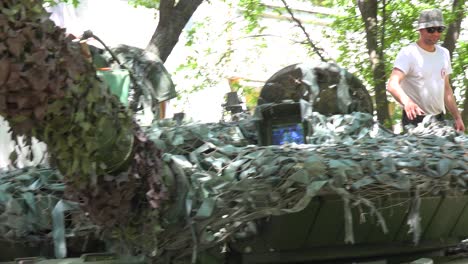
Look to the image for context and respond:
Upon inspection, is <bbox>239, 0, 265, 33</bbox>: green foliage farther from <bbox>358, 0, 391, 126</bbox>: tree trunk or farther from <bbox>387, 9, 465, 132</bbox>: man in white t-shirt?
<bbox>387, 9, 465, 132</bbox>: man in white t-shirt

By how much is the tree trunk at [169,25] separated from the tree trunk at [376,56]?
7.52ft

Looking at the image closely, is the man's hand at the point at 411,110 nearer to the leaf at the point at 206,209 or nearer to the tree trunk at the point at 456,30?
the leaf at the point at 206,209

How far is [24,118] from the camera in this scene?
111 inches

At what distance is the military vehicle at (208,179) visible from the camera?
2.85 meters

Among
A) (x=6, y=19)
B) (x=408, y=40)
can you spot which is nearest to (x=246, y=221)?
(x=6, y=19)

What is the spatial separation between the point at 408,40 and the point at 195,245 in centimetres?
735

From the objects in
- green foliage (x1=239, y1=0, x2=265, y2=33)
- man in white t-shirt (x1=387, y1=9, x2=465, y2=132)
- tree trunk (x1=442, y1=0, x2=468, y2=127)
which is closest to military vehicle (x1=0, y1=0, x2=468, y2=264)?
man in white t-shirt (x1=387, y1=9, x2=465, y2=132)

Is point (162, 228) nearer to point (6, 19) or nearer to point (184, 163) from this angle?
point (184, 163)

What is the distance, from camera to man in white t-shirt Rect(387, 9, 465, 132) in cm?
525

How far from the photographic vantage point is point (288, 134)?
13.9 feet

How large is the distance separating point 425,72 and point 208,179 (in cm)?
249

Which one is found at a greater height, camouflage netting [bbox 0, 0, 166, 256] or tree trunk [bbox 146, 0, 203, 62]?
tree trunk [bbox 146, 0, 203, 62]

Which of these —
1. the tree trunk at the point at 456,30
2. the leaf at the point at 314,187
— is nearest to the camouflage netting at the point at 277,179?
the leaf at the point at 314,187

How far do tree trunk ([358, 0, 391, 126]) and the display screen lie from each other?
479 centimetres
